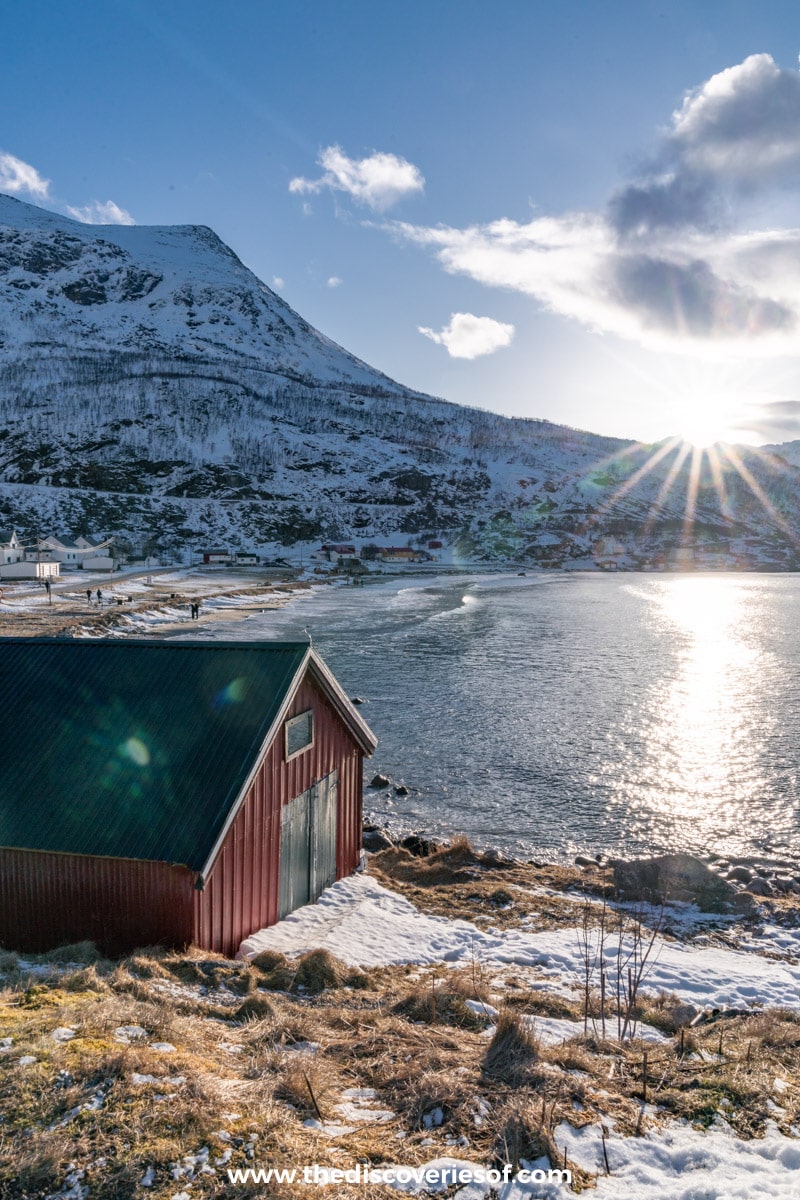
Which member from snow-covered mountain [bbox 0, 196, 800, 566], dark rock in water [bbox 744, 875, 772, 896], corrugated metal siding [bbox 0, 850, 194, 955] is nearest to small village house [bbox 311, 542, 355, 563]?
snow-covered mountain [bbox 0, 196, 800, 566]

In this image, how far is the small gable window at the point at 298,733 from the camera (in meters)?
11.2

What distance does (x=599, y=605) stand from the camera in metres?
72.8

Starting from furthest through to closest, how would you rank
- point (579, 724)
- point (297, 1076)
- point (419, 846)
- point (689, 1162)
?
point (579, 724) → point (419, 846) → point (297, 1076) → point (689, 1162)

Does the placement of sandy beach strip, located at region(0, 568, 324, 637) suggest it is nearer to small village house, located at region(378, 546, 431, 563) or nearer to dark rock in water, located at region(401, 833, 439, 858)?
dark rock in water, located at region(401, 833, 439, 858)

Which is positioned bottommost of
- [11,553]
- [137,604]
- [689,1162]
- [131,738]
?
[137,604]

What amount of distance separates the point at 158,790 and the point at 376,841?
8.36 meters

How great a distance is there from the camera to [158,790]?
9516 mm

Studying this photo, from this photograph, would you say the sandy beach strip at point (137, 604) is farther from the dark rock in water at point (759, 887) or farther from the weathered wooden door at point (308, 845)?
the dark rock in water at point (759, 887)

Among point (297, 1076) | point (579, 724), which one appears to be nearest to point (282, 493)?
point (579, 724)

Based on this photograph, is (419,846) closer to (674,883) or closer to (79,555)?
(674,883)

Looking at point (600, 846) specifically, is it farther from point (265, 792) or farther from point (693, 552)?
point (693, 552)

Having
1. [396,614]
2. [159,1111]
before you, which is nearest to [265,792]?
[159,1111]

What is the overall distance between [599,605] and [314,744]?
6463 centimetres

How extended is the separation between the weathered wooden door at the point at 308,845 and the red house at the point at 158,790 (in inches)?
1.4
